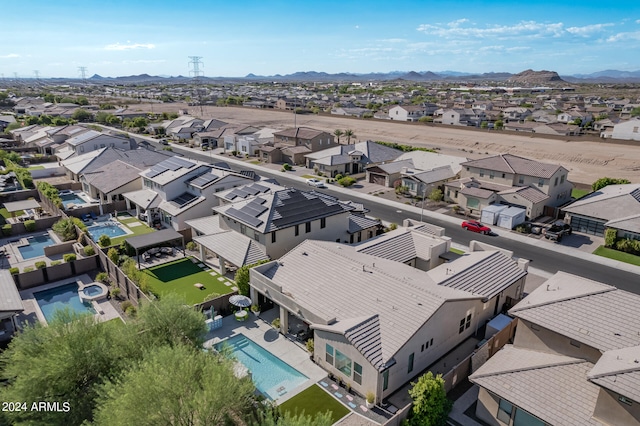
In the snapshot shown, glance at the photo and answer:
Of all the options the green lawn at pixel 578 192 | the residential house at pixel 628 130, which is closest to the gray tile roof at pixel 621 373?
the green lawn at pixel 578 192

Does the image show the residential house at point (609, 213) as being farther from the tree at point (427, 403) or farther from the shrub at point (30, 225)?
the shrub at point (30, 225)

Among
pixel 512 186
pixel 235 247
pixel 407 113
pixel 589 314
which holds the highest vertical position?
pixel 407 113

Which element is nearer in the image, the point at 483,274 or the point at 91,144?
the point at 483,274

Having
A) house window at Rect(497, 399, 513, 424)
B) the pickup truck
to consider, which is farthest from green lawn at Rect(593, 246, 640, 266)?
house window at Rect(497, 399, 513, 424)

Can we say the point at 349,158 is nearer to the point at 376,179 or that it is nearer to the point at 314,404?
the point at 376,179

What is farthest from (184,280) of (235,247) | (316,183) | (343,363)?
(316,183)

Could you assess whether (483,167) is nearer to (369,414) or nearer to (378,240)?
(378,240)

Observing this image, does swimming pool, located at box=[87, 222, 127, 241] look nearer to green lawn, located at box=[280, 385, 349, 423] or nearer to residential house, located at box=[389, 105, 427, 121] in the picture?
green lawn, located at box=[280, 385, 349, 423]
